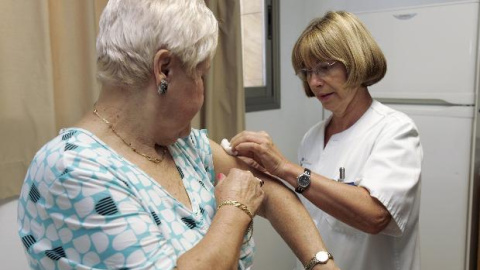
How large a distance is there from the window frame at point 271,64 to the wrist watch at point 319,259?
1.62 meters

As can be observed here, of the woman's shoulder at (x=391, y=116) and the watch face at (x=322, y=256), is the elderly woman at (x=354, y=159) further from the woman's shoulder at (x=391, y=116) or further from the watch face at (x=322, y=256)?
the watch face at (x=322, y=256)

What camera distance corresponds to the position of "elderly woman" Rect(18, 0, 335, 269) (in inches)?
28.9

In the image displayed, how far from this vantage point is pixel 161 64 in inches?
33.2

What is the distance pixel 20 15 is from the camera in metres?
1.39

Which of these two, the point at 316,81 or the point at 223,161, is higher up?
the point at 316,81

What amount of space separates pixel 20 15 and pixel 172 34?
2.84 feet

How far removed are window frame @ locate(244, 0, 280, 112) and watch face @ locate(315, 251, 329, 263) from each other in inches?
63.9

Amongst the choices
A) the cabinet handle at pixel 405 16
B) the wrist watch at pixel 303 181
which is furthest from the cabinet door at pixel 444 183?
the wrist watch at pixel 303 181

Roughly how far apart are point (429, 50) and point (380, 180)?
3.99 ft

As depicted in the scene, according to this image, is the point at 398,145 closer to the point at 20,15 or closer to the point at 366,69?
the point at 366,69

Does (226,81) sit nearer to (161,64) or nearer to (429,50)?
(429,50)

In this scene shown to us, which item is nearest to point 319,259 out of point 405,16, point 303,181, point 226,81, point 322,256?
point 322,256

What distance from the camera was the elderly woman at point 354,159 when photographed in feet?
4.04

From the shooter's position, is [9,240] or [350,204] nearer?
[350,204]
